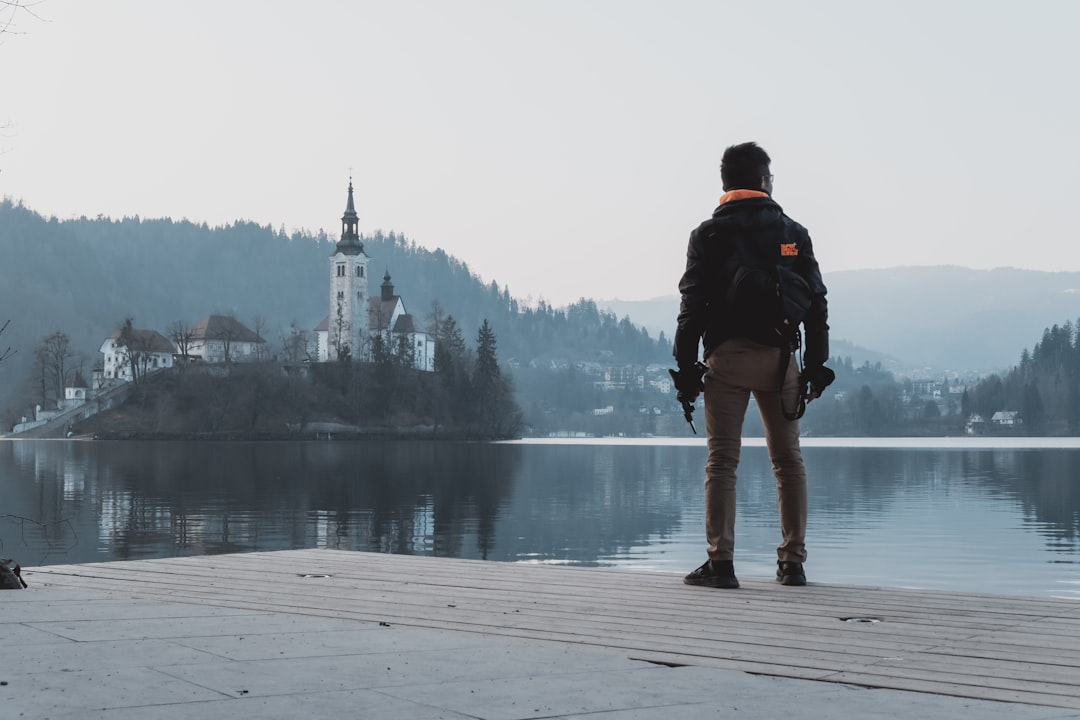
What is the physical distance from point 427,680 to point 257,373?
139583 mm

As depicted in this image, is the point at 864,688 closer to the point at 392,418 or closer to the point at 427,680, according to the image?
the point at 427,680

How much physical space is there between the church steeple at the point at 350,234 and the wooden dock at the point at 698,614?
165m

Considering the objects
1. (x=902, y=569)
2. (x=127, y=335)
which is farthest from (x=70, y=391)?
(x=902, y=569)

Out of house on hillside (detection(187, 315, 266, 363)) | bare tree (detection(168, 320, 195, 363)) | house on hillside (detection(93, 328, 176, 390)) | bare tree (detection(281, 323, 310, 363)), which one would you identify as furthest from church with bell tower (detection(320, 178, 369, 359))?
house on hillside (detection(93, 328, 176, 390))

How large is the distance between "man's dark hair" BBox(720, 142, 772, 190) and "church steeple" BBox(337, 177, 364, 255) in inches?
6519

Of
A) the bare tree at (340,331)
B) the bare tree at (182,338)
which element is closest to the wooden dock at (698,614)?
the bare tree at (182,338)

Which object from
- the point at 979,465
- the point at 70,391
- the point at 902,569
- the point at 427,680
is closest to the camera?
the point at 427,680

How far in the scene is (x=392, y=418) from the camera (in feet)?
466

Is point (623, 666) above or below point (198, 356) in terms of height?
below

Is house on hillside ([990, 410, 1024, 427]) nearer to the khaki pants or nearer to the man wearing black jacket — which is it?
the khaki pants

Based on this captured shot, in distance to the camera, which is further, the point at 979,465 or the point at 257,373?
the point at 257,373

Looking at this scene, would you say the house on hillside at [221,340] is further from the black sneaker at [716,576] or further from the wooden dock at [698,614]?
the black sneaker at [716,576]

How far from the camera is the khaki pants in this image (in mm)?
6898

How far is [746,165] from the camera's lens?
23.2 ft
